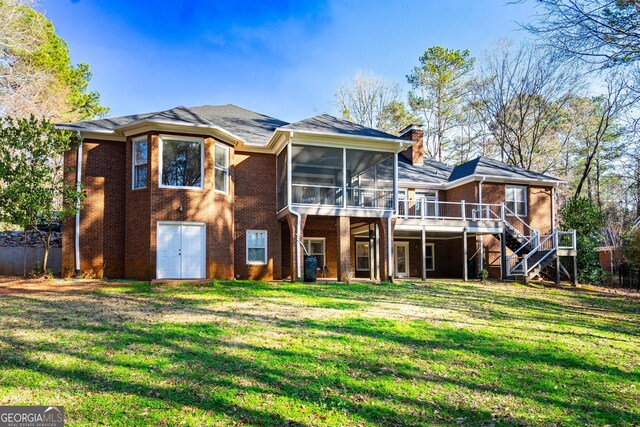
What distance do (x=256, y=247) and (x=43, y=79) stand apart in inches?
721

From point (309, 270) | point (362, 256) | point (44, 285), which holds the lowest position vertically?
point (44, 285)

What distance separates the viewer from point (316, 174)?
64.4 feet

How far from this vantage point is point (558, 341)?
8.88 meters

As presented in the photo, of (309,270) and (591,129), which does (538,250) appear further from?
(591,129)

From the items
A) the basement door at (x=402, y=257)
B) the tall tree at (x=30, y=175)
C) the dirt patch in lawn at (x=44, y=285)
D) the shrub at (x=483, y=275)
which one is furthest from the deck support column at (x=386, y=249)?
the tall tree at (x=30, y=175)

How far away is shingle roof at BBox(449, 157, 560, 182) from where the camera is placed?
853 inches

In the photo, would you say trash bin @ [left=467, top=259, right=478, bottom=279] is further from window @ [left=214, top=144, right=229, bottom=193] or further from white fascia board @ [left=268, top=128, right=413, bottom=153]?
window @ [left=214, top=144, right=229, bottom=193]

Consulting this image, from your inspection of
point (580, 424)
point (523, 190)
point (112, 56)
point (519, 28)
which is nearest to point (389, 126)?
point (523, 190)

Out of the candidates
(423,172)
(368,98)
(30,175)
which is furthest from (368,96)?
(30,175)

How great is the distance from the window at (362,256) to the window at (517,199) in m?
7.54

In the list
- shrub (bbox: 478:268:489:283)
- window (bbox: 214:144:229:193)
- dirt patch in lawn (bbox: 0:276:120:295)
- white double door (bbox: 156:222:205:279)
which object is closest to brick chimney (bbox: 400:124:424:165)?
shrub (bbox: 478:268:489:283)

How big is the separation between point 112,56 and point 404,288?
1886 centimetres

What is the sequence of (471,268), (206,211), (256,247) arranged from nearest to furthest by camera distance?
(206,211) < (256,247) < (471,268)

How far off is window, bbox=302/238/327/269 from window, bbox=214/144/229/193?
502 centimetres
